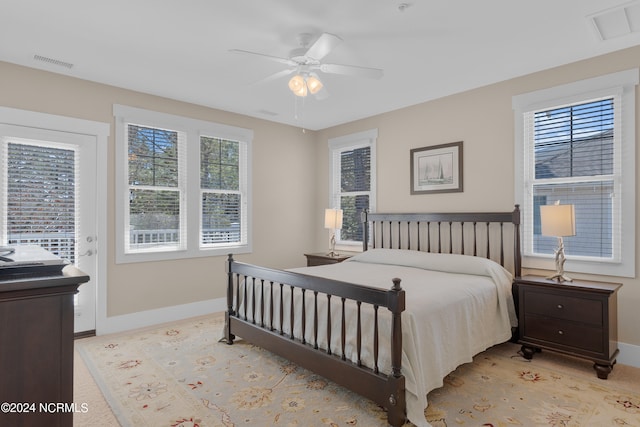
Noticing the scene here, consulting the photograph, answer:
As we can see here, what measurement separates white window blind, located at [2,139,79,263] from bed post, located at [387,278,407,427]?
3.39 meters

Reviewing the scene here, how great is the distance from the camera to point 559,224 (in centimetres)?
306

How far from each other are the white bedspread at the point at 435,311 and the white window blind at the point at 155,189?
1.93 metres

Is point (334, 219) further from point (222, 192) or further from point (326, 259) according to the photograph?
point (222, 192)

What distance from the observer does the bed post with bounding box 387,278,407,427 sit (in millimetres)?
2131

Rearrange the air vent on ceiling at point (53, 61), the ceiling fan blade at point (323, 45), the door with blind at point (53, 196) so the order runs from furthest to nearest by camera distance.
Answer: the door with blind at point (53, 196)
the air vent on ceiling at point (53, 61)
the ceiling fan blade at point (323, 45)

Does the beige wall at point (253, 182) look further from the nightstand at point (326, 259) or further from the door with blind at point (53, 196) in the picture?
the nightstand at point (326, 259)

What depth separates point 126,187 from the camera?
4.09 meters

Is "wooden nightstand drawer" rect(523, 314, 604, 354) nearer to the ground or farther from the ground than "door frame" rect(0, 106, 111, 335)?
nearer to the ground

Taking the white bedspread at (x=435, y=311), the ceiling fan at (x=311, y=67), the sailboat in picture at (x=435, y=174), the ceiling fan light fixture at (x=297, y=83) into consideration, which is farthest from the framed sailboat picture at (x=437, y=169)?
the ceiling fan light fixture at (x=297, y=83)

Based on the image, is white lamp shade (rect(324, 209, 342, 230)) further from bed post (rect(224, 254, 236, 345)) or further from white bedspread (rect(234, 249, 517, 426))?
bed post (rect(224, 254, 236, 345))

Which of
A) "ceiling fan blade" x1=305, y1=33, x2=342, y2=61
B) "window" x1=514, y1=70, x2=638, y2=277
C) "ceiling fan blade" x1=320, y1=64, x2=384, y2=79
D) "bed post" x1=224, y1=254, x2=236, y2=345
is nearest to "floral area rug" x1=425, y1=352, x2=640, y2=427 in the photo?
Result: "window" x1=514, y1=70, x2=638, y2=277

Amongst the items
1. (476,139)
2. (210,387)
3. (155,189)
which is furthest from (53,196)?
(476,139)

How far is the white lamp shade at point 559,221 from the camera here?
304cm

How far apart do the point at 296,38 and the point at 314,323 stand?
7.37ft
